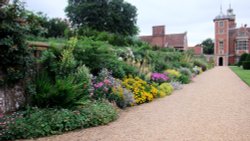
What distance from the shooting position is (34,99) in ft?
17.2

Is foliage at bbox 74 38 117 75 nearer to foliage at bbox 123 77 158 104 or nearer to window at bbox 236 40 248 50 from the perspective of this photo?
foliage at bbox 123 77 158 104

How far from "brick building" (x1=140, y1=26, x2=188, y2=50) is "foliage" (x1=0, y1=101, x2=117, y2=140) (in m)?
38.3

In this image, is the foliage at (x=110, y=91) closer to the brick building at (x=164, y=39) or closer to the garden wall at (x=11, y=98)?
the garden wall at (x=11, y=98)

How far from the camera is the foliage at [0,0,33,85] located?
15.4 feet

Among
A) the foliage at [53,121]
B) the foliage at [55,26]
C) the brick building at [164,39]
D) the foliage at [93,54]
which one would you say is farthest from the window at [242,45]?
the foliage at [53,121]

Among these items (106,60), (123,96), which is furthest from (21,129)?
(106,60)

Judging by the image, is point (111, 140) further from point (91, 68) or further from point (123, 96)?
point (91, 68)

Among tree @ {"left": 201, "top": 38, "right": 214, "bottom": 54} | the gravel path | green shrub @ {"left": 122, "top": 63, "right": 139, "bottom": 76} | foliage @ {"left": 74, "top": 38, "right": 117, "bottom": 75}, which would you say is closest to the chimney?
tree @ {"left": 201, "top": 38, "right": 214, "bottom": 54}

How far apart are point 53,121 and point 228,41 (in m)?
61.0

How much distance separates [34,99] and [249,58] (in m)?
33.5

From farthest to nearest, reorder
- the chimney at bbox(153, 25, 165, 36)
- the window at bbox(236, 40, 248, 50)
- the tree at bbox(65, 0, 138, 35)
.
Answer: the window at bbox(236, 40, 248, 50) < the chimney at bbox(153, 25, 165, 36) < the tree at bbox(65, 0, 138, 35)

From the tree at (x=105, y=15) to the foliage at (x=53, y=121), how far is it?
A: 27814 mm

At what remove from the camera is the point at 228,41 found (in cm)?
5956

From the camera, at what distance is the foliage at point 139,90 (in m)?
7.93
